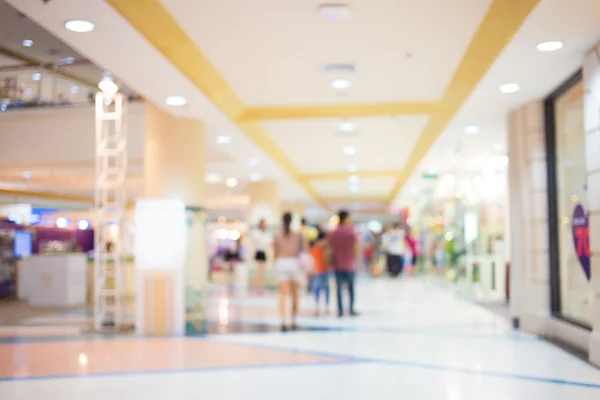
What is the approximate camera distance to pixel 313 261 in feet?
31.2

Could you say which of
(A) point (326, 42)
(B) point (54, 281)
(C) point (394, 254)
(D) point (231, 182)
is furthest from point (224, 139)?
(C) point (394, 254)

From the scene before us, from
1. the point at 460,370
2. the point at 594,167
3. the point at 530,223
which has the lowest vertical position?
the point at 460,370

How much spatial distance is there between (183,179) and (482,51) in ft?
14.1

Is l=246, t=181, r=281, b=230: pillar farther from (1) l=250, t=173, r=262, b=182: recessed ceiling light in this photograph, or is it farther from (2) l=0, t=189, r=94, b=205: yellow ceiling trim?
(2) l=0, t=189, r=94, b=205: yellow ceiling trim

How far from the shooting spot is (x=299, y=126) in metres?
10.7

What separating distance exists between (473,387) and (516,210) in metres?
4.12

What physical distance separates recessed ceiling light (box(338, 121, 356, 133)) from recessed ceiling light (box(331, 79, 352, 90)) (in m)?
2.09

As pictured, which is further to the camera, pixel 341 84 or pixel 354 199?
pixel 354 199

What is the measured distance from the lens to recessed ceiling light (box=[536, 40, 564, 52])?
6.05 meters

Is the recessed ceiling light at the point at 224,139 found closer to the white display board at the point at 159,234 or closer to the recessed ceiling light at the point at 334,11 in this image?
the white display board at the point at 159,234

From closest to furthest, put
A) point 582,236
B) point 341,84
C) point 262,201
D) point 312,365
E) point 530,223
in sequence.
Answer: point 312,365 < point 582,236 < point 341,84 < point 530,223 < point 262,201

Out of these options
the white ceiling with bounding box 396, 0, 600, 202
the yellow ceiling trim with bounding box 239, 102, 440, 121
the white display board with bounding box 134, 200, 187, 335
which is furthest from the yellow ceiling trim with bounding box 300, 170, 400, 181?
the white display board with bounding box 134, 200, 187, 335

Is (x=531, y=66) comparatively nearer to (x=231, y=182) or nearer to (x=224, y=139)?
(x=224, y=139)

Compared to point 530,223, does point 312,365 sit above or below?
below
